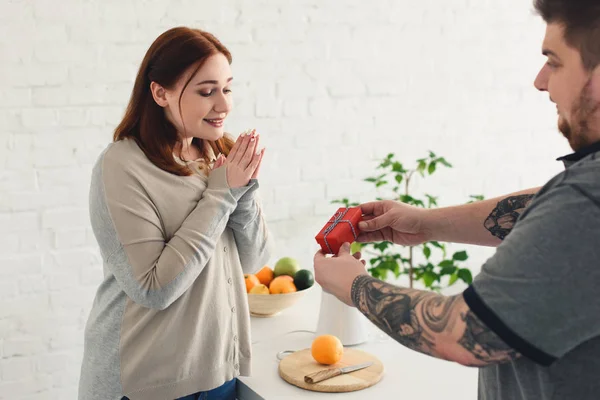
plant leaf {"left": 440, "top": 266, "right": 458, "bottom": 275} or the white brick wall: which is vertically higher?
the white brick wall

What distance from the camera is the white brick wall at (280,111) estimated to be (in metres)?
2.69

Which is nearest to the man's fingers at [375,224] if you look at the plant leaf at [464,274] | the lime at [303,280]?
the lime at [303,280]

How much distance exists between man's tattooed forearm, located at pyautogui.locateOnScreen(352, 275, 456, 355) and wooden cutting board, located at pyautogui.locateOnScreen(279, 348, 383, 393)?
0.56m

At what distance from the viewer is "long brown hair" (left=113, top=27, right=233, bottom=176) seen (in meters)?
1.84

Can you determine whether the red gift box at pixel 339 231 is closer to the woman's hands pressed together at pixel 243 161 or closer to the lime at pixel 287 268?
the woman's hands pressed together at pixel 243 161

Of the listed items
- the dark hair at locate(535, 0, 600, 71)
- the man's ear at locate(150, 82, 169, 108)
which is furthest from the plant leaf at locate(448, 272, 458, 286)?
the dark hair at locate(535, 0, 600, 71)

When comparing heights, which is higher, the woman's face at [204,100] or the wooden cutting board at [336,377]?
the woman's face at [204,100]

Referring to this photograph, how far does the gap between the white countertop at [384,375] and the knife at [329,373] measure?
0.03 meters

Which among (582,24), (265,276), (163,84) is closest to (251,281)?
(265,276)

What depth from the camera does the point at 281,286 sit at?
2299 millimetres

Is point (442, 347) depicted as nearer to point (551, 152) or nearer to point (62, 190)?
point (62, 190)

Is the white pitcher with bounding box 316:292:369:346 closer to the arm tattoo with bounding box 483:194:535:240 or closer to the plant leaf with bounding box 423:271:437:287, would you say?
the arm tattoo with bounding box 483:194:535:240

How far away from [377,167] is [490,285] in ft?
7.06

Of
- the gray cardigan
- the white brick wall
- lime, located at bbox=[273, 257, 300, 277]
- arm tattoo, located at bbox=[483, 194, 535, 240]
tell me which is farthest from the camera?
the white brick wall
